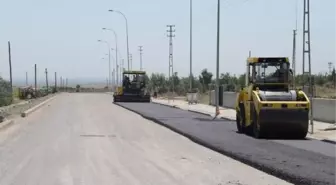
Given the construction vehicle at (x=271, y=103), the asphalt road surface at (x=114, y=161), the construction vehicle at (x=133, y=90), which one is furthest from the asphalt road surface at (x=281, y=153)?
the construction vehicle at (x=133, y=90)

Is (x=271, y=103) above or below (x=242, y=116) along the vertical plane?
above

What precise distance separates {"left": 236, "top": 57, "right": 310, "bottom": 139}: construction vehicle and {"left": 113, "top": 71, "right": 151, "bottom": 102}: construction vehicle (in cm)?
3925

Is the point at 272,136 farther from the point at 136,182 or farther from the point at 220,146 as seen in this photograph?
the point at 136,182

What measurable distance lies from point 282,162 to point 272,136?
787cm

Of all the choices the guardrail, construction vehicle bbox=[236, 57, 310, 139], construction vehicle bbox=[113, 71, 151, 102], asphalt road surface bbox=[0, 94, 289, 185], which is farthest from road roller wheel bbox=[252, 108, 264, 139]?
construction vehicle bbox=[113, 71, 151, 102]

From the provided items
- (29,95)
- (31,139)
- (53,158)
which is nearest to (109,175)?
(53,158)

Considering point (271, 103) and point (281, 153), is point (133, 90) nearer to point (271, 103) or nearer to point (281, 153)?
point (271, 103)

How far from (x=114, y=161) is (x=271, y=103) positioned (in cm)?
802

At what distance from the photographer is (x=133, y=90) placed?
6431 centimetres

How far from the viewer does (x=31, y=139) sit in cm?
2216

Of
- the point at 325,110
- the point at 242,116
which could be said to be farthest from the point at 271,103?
the point at 325,110

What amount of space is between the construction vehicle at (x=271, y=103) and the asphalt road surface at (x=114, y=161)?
2736 millimetres

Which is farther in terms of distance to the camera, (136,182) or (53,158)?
(53,158)

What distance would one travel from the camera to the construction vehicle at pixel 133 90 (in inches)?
2519
